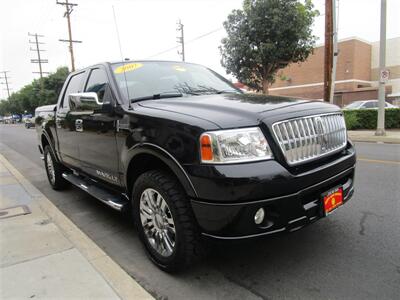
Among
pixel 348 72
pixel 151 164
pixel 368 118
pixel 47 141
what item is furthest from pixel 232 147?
pixel 348 72

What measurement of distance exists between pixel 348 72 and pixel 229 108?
1589 inches

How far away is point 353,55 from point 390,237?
129 ft

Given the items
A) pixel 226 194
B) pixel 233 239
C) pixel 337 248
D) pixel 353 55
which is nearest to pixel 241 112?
pixel 226 194

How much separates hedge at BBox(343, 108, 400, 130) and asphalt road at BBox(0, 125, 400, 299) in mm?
13526

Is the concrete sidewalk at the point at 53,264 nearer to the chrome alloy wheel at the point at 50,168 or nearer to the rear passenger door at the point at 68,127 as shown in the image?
the rear passenger door at the point at 68,127

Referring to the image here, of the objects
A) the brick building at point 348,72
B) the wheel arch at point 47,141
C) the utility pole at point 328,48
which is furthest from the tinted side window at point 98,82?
the brick building at point 348,72

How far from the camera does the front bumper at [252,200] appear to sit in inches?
88.4

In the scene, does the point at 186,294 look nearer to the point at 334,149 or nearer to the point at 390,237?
the point at 334,149

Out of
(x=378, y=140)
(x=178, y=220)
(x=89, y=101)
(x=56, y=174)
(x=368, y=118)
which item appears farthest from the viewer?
(x=368, y=118)

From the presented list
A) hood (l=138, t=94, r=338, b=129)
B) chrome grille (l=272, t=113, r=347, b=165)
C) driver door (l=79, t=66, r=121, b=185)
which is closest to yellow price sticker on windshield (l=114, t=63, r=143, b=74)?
driver door (l=79, t=66, r=121, b=185)

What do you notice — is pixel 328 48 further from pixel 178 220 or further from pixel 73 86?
pixel 178 220

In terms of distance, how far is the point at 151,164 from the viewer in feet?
9.95

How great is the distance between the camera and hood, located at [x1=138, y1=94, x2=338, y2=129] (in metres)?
2.46

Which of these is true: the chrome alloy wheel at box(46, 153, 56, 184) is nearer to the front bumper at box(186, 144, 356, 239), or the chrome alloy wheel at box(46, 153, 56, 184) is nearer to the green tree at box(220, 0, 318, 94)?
the front bumper at box(186, 144, 356, 239)
